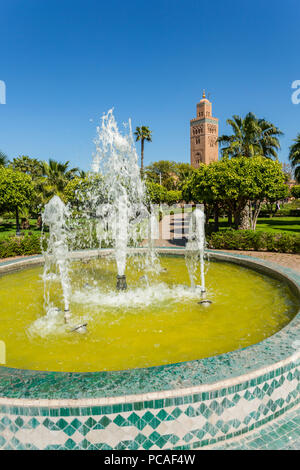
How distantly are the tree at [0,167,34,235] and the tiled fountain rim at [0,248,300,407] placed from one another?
17625 mm

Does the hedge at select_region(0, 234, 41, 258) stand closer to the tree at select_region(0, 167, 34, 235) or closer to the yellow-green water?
the yellow-green water

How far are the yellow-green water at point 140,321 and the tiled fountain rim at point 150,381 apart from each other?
0.98 metres

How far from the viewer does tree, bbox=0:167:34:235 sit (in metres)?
18.6

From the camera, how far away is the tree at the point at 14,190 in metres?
18.6

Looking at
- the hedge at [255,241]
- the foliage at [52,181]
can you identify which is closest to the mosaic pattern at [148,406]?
the hedge at [255,241]

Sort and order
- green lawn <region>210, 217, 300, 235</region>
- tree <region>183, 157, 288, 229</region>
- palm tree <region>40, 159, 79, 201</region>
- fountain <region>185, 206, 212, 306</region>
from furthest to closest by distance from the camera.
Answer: palm tree <region>40, 159, 79, 201</region>, green lawn <region>210, 217, 300, 235</region>, tree <region>183, 157, 288, 229</region>, fountain <region>185, 206, 212, 306</region>

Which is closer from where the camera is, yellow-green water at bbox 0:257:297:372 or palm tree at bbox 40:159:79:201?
yellow-green water at bbox 0:257:297:372

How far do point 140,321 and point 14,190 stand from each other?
16430 mm

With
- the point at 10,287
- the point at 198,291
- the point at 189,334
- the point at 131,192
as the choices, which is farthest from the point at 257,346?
the point at 131,192

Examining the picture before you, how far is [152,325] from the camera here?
5164mm

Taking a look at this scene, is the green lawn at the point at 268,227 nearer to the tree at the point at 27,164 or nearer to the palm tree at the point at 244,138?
the palm tree at the point at 244,138

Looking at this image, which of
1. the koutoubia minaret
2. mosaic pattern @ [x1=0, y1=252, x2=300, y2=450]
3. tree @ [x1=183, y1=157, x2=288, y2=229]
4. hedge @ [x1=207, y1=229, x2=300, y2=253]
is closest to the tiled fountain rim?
mosaic pattern @ [x1=0, y1=252, x2=300, y2=450]

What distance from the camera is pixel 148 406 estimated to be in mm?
2525
